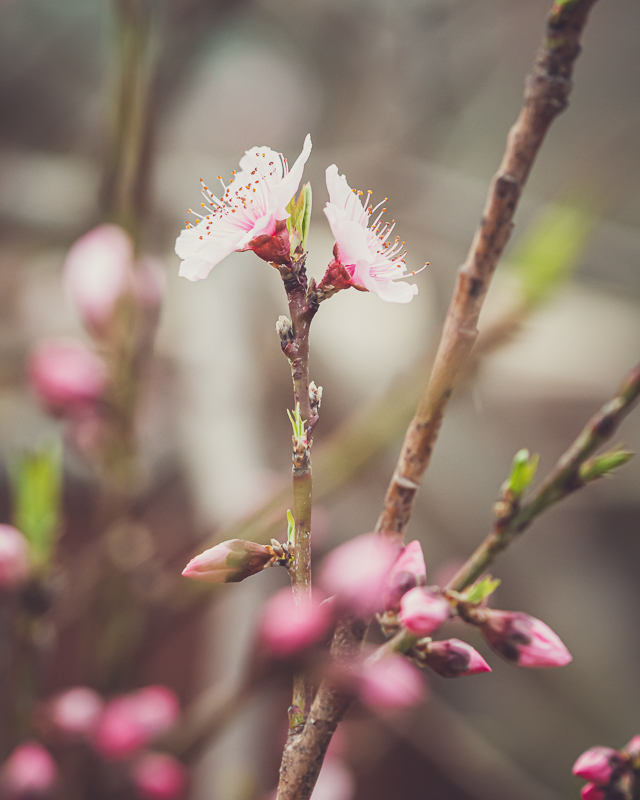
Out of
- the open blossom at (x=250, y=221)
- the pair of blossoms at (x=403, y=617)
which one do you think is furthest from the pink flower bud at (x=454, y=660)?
the open blossom at (x=250, y=221)

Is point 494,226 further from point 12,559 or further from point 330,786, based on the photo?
point 330,786

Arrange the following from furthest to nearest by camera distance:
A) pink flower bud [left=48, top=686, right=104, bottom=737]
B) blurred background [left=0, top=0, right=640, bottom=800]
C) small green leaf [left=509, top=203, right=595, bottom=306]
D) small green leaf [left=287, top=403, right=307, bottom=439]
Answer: blurred background [left=0, top=0, right=640, bottom=800] < pink flower bud [left=48, top=686, right=104, bottom=737] < small green leaf [left=509, top=203, right=595, bottom=306] < small green leaf [left=287, top=403, right=307, bottom=439]

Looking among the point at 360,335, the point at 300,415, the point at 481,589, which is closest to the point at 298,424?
the point at 300,415

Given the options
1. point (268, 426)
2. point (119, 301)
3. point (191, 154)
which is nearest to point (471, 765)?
point (268, 426)

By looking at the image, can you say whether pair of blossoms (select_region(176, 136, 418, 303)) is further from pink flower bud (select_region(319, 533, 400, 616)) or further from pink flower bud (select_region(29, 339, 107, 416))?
pink flower bud (select_region(29, 339, 107, 416))

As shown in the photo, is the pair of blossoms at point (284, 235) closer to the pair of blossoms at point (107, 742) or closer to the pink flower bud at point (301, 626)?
the pink flower bud at point (301, 626)

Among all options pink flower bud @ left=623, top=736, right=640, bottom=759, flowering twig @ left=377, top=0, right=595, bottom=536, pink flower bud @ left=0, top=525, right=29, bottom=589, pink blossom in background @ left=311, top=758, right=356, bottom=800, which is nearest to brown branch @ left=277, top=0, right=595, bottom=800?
flowering twig @ left=377, top=0, right=595, bottom=536
